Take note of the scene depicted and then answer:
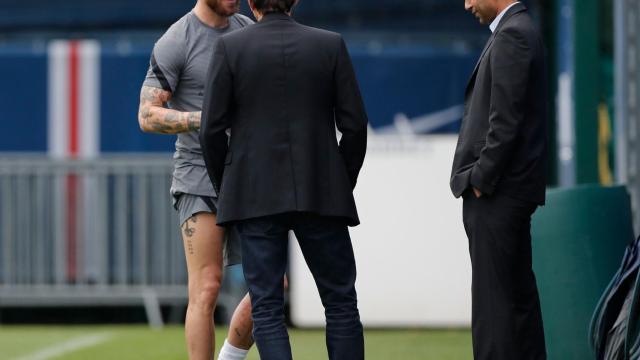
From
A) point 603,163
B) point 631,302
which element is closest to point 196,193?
point 631,302

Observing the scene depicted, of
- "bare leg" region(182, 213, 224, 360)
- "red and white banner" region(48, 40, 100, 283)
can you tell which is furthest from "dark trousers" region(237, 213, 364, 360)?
"red and white banner" region(48, 40, 100, 283)

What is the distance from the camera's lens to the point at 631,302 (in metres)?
5.96

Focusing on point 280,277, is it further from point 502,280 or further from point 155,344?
point 155,344

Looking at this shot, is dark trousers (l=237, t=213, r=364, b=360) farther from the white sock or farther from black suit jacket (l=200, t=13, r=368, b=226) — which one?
the white sock

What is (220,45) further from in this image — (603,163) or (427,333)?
(603,163)

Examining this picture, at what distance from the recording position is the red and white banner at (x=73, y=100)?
12.7 meters

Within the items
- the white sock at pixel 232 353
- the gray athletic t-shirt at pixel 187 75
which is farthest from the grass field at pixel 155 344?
the gray athletic t-shirt at pixel 187 75

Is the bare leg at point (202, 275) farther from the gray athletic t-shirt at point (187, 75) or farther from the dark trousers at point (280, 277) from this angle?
the dark trousers at point (280, 277)

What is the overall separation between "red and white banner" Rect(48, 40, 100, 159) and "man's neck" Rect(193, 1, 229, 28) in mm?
6622

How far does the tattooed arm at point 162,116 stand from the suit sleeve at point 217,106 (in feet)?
1.87

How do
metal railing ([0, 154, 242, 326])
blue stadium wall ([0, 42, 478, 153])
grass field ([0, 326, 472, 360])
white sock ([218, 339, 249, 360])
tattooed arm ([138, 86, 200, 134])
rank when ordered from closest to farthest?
tattooed arm ([138, 86, 200, 134]) → white sock ([218, 339, 249, 360]) → grass field ([0, 326, 472, 360]) → metal railing ([0, 154, 242, 326]) → blue stadium wall ([0, 42, 478, 153])

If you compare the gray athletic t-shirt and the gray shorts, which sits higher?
the gray athletic t-shirt

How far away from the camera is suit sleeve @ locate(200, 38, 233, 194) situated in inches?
210

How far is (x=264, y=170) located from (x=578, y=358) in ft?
7.50
